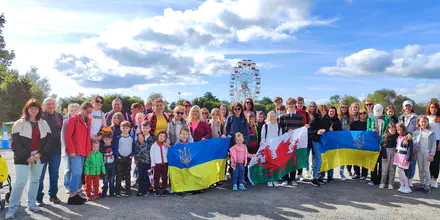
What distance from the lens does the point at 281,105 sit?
799cm

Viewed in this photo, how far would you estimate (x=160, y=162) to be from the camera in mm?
6531


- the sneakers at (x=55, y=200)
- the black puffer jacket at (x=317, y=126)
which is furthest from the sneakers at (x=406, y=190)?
the sneakers at (x=55, y=200)

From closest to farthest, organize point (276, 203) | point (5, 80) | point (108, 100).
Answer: point (276, 203) → point (5, 80) → point (108, 100)

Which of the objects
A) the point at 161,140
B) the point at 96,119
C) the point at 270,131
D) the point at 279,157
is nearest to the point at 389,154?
the point at 279,157

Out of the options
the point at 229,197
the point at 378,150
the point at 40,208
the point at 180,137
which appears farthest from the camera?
the point at 378,150

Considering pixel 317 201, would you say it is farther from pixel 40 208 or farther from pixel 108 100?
pixel 108 100

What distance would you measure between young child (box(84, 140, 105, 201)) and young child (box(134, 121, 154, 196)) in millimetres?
Answer: 746

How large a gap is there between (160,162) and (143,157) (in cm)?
38

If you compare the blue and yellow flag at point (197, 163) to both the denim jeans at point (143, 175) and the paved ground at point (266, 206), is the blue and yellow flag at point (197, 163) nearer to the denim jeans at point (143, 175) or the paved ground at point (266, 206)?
the paved ground at point (266, 206)

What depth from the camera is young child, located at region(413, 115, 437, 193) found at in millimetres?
7087

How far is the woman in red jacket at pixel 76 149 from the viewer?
19.3 ft

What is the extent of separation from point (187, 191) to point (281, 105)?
3.25m

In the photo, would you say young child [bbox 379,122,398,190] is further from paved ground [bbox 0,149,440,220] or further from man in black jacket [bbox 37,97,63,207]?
man in black jacket [bbox 37,97,63,207]

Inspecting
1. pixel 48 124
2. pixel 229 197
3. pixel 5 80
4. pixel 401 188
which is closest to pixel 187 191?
pixel 229 197
